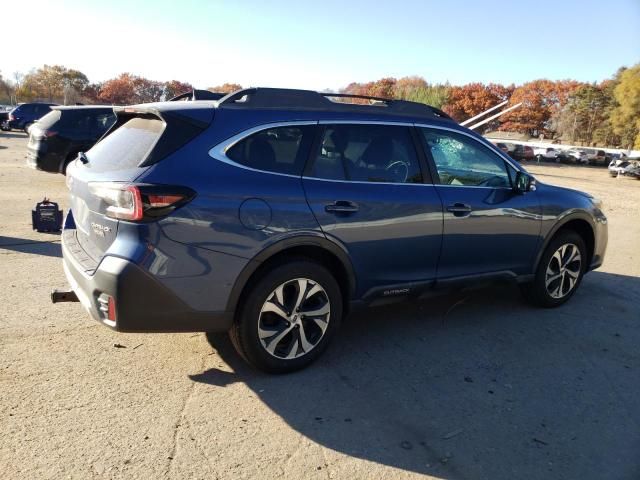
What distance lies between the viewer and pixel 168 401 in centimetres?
325

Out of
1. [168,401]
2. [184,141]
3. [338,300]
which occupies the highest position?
[184,141]

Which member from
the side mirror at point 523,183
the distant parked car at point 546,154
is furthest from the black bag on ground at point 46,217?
the distant parked car at point 546,154

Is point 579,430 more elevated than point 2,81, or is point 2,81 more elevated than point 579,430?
point 2,81

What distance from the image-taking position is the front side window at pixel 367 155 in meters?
→ 3.73

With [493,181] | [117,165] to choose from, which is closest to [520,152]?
A: [493,181]

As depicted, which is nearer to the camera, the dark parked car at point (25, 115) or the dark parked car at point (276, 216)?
the dark parked car at point (276, 216)

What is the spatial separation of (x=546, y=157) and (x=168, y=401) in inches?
2181

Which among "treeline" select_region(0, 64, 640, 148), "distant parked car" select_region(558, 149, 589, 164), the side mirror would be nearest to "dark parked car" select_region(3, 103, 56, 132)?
the side mirror

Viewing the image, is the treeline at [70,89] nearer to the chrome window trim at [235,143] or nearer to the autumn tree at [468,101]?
the autumn tree at [468,101]

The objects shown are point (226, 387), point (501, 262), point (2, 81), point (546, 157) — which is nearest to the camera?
point (226, 387)

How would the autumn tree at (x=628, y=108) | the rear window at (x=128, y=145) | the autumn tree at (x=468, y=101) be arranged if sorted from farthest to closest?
1. the autumn tree at (x=468, y=101)
2. the autumn tree at (x=628, y=108)
3. the rear window at (x=128, y=145)

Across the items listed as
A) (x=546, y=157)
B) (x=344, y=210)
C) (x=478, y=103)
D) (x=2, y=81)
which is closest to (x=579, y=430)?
(x=344, y=210)

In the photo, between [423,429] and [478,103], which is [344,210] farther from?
[478,103]

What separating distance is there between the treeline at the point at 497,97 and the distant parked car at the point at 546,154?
20.1 meters
